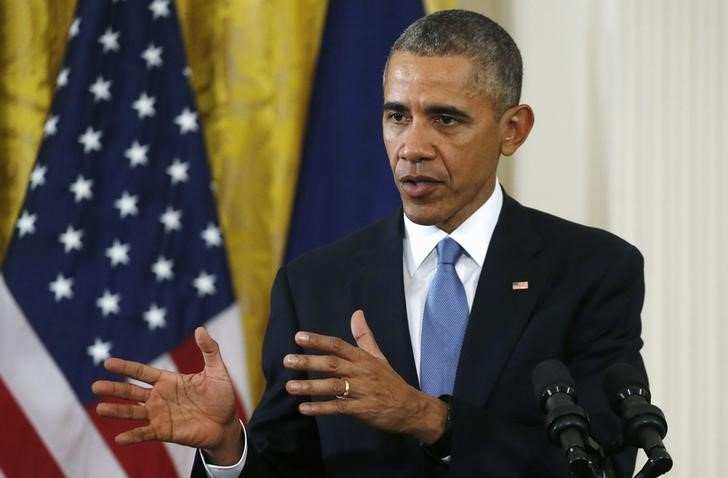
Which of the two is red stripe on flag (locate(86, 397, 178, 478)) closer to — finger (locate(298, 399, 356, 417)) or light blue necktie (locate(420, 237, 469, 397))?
light blue necktie (locate(420, 237, 469, 397))

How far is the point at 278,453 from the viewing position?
7.79ft

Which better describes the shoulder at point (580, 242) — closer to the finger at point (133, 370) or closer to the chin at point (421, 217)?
the chin at point (421, 217)

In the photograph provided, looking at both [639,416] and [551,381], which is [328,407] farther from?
[639,416]

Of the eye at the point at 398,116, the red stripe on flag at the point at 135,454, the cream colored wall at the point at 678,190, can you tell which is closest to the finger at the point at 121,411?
the eye at the point at 398,116

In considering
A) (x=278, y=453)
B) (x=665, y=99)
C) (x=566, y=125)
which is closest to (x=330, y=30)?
(x=566, y=125)

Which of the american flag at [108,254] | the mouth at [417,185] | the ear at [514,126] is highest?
the ear at [514,126]

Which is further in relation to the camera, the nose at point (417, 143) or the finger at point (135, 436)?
the nose at point (417, 143)

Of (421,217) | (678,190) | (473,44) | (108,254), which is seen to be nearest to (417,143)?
(421,217)

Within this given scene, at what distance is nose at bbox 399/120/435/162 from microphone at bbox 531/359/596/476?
678 mm

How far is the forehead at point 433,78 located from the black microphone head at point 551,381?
0.77 meters

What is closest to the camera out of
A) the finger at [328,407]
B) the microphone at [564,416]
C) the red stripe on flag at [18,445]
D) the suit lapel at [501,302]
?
the microphone at [564,416]

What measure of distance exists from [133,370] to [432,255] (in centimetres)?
70

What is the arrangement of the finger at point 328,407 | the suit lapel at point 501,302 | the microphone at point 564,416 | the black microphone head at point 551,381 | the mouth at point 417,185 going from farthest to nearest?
the mouth at point 417,185 < the suit lapel at point 501,302 < the finger at point 328,407 < the black microphone head at point 551,381 < the microphone at point 564,416

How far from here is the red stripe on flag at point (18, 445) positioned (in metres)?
3.58
